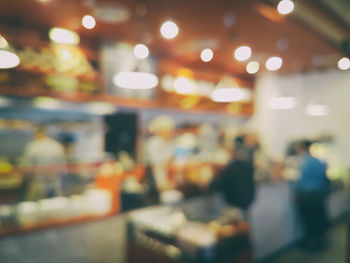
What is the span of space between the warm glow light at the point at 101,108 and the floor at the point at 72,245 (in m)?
1.95

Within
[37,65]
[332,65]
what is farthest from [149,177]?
[332,65]

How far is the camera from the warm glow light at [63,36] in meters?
3.84

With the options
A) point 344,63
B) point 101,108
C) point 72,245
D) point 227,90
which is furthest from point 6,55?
point 344,63

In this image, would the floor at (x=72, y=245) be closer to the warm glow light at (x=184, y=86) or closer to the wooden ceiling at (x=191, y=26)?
the wooden ceiling at (x=191, y=26)

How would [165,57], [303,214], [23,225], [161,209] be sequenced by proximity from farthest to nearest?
[165,57] → [303,214] → [161,209] → [23,225]

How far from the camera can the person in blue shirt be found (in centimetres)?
478

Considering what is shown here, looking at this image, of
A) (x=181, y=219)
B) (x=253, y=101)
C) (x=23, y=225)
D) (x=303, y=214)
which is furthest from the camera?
(x=253, y=101)

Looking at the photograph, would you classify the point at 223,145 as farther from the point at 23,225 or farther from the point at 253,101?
the point at 23,225

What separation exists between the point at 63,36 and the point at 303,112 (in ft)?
21.5

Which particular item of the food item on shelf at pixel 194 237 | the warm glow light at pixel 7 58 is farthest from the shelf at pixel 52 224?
the warm glow light at pixel 7 58

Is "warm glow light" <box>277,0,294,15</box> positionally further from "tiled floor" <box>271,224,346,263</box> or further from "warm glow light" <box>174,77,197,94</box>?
"tiled floor" <box>271,224,346,263</box>

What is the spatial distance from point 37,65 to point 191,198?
9.33 ft

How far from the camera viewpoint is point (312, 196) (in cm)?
490

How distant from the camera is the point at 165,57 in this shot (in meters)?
5.42
